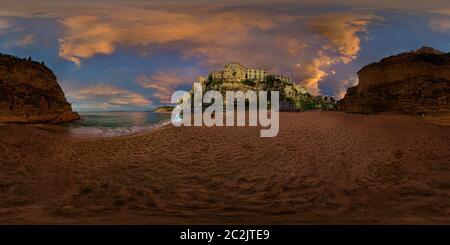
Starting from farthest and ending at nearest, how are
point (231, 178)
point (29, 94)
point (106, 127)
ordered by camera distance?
point (106, 127) → point (29, 94) → point (231, 178)

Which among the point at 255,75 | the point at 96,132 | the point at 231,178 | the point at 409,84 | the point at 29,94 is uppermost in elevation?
the point at 255,75

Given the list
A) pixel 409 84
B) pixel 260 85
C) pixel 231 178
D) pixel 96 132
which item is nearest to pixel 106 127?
pixel 96 132

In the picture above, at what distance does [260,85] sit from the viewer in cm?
9338

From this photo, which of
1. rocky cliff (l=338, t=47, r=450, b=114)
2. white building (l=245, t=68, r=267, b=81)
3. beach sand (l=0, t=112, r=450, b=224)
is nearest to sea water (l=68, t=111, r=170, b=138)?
beach sand (l=0, t=112, r=450, b=224)

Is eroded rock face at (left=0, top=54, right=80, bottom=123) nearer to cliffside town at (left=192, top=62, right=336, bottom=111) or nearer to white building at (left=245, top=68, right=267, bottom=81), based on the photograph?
cliffside town at (left=192, top=62, right=336, bottom=111)

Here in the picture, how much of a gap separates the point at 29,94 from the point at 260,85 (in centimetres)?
7156

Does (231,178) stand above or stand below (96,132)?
below

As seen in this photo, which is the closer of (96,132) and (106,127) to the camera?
(96,132)

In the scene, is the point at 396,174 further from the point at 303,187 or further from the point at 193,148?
the point at 193,148

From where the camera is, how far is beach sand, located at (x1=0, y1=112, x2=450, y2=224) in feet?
22.5

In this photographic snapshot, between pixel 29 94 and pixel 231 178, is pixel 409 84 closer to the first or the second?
pixel 231 178

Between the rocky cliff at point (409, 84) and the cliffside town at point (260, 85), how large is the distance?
47.9 meters

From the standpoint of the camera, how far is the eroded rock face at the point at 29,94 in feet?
83.8
